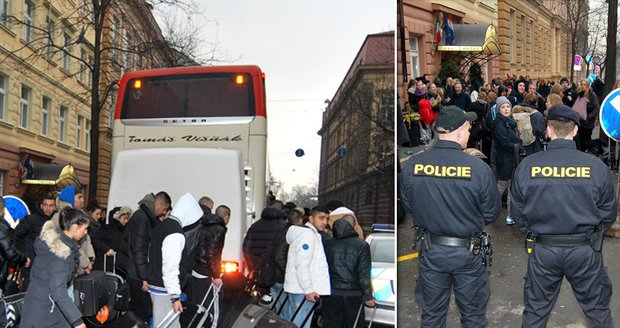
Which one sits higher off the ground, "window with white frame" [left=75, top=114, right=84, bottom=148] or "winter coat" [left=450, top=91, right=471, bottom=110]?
"winter coat" [left=450, top=91, right=471, bottom=110]

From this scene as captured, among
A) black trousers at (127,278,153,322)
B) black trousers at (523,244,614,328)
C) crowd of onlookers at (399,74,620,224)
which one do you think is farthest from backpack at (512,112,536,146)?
A: black trousers at (127,278,153,322)

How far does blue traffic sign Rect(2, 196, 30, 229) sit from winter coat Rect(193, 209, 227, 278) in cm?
82

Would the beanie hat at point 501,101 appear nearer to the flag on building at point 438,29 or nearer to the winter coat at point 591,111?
the flag on building at point 438,29

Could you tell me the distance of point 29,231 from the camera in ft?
12.5

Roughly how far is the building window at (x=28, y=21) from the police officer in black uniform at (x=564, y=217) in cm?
239

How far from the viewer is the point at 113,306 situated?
3.52 metres

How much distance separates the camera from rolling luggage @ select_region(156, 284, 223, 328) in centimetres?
369

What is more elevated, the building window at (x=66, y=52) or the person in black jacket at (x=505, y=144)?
the building window at (x=66, y=52)

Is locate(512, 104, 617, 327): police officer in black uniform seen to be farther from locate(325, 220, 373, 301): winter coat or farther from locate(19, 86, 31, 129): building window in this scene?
locate(19, 86, 31, 129): building window

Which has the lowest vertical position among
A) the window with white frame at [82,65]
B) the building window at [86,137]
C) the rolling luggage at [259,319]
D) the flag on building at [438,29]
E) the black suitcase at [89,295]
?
the rolling luggage at [259,319]

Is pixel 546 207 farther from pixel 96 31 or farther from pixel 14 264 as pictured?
pixel 14 264

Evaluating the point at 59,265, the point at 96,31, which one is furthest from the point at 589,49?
the point at 59,265

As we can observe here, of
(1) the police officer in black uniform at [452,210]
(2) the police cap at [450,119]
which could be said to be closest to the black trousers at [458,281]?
(1) the police officer in black uniform at [452,210]

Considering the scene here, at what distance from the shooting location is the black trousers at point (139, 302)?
12.0ft
